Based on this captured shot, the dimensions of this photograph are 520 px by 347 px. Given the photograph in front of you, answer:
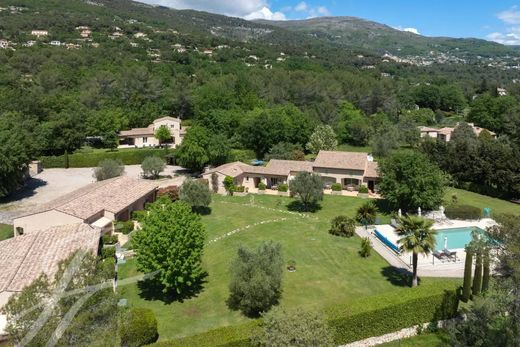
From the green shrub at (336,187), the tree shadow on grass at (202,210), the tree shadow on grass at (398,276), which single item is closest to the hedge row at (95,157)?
the tree shadow on grass at (202,210)

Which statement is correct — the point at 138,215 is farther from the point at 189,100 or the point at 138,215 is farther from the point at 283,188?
the point at 189,100

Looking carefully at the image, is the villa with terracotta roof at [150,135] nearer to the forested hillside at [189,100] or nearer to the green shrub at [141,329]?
the forested hillside at [189,100]

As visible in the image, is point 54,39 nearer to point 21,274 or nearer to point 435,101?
point 435,101

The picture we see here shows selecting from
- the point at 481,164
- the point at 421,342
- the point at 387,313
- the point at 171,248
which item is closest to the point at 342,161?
the point at 481,164

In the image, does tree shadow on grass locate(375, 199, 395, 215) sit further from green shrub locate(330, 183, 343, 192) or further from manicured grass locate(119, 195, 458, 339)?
green shrub locate(330, 183, 343, 192)

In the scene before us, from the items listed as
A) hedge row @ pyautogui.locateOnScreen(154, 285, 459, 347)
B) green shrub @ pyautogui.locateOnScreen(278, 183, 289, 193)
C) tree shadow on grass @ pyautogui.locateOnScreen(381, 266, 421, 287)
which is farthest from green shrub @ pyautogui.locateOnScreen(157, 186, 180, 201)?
hedge row @ pyautogui.locateOnScreen(154, 285, 459, 347)

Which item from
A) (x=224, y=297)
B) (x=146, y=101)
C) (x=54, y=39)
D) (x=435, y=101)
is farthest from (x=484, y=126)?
(x=54, y=39)
